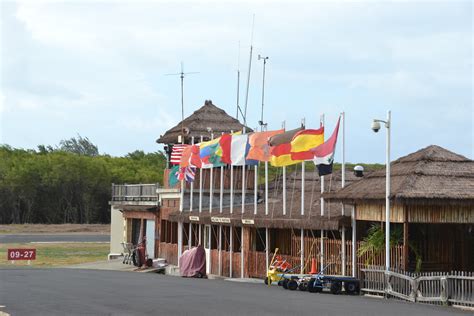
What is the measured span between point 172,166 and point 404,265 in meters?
21.8

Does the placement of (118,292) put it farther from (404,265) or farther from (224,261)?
(224,261)

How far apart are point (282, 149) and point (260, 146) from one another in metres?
2.09

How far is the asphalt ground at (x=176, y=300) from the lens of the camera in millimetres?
→ 20750

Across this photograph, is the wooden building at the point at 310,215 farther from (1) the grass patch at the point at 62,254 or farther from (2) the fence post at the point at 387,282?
(1) the grass patch at the point at 62,254

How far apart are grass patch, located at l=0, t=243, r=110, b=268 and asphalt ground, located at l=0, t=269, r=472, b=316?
53.0 ft

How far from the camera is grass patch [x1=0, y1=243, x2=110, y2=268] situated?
1863 inches

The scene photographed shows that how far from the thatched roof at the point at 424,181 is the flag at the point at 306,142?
1908 millimetres

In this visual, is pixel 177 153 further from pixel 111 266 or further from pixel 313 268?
pixel 313 268

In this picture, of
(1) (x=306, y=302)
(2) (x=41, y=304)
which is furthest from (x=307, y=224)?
(2) (x=41, y=304)

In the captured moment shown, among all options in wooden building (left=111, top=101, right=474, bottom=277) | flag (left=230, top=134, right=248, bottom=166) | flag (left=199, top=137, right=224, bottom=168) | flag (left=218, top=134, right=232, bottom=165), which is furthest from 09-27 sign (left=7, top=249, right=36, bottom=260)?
flag (left=230, top=134, right=248, bottom=166)

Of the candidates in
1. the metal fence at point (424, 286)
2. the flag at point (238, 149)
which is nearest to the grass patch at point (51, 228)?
the flag at point (238, 149)

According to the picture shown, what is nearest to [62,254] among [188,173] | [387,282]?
[188,173]

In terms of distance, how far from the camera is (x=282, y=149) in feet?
103

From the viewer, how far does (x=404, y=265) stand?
25.4 meters
